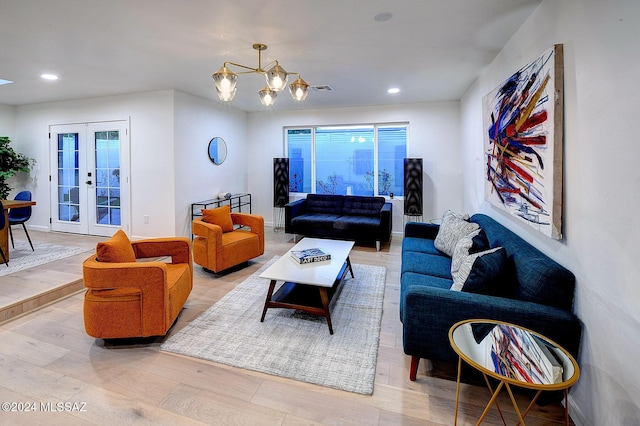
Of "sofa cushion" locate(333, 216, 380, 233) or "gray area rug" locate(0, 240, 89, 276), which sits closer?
"gray area rug" locate(0, 240, 89, 276)

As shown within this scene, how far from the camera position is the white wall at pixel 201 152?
4973mm

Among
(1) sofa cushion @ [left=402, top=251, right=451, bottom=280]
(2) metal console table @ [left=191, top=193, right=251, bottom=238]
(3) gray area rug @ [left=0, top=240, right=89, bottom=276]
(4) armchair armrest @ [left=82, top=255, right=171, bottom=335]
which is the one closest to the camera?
(4) armchair armrest @ [left=82, top=255, right=171, bottom=335]

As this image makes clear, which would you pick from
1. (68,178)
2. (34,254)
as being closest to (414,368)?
(34,254)

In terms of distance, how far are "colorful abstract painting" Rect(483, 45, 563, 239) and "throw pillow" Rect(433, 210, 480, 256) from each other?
350 mm

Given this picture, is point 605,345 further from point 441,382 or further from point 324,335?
point 324,335

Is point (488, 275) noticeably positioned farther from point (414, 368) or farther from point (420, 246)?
point (420, 246)

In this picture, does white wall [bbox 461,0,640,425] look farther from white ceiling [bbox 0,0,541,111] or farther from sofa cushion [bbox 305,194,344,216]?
sofa cushion [bbox 305,194,344,216]

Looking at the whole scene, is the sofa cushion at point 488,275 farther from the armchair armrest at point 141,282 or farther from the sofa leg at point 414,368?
the armchair armrest at point 141,282

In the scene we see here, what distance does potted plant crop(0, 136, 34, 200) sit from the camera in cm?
560

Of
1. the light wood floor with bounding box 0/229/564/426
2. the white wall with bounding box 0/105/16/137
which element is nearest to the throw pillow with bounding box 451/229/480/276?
the light wood floor with bounding box 0/229/564/426

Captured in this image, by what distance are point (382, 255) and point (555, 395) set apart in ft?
9.80

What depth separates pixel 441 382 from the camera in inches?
77.2

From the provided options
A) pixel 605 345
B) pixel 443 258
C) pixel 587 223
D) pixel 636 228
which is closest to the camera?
pixel 636 228

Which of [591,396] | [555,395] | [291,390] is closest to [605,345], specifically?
[591,396]
